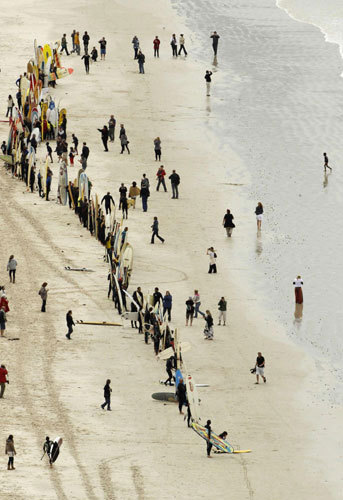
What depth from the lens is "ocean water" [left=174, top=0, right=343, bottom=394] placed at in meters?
43.5

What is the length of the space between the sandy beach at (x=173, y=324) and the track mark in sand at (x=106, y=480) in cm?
4

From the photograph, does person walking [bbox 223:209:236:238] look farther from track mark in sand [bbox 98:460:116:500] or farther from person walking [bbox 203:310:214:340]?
track mark in sand [bbox 98:460:116:500]

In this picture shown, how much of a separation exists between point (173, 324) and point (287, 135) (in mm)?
22545

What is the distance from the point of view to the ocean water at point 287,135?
43.5m

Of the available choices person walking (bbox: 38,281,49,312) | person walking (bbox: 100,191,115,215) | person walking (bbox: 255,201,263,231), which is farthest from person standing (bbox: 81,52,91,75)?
person walking (bbox: 38,281,49,312)

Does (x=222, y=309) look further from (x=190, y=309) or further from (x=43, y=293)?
(x=43, y=293)

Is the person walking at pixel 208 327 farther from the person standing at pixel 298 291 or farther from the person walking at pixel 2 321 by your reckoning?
the person walking at pixel 2 321

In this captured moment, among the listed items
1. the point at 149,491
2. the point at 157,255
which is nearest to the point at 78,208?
the point at 157,255

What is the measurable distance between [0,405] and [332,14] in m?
59.2

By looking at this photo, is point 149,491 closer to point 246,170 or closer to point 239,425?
point 239,425

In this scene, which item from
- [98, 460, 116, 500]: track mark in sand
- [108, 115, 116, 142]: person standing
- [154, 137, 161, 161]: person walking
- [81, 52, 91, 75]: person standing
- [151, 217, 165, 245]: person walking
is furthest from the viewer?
[81, 52, 91, 75]: person standing

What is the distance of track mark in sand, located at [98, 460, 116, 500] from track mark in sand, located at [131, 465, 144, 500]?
542mm

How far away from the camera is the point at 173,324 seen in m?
40.5

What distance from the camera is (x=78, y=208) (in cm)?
4981
